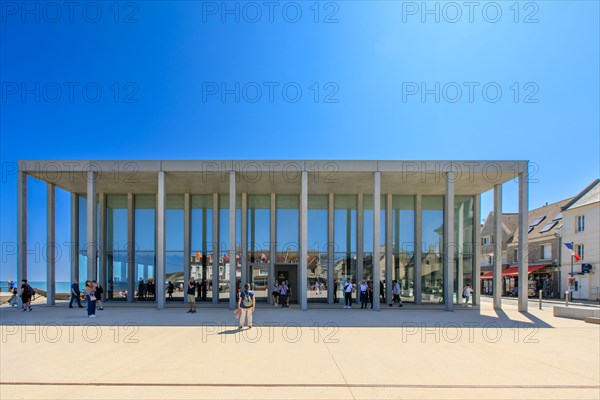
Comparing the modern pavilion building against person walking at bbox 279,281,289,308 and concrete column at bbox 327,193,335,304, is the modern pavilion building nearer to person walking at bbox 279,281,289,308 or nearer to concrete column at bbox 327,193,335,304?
concrete column at bbox 327,193,335,304

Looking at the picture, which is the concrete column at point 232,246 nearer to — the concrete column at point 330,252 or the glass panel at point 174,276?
the glass panel at point 174,276

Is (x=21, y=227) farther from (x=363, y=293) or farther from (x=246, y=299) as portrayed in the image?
(x=363, y=293)

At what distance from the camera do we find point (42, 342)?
10570mm

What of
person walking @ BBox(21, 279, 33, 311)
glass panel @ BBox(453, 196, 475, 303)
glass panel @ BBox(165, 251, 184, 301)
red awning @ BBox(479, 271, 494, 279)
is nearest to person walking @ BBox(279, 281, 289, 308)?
glass panel @ BBox(165, 251, 184, 301)

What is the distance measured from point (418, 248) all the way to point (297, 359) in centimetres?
1543

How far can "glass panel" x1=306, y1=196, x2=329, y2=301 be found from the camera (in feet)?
74.8

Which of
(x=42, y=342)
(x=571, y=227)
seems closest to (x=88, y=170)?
(x=42, y=342)

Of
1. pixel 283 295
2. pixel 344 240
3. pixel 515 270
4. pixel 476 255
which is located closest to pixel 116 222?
pixel 283 295

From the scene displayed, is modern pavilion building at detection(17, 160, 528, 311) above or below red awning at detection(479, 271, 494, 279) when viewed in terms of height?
above

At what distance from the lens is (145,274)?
23.3 metres

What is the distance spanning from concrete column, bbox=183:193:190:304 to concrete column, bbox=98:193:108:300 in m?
4.23

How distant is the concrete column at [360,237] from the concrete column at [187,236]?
869 centimetres

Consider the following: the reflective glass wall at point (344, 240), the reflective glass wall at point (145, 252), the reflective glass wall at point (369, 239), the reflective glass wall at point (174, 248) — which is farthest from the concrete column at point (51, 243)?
the reflective glass wall at point (369, 239)

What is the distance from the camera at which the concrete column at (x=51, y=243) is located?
2041cm
